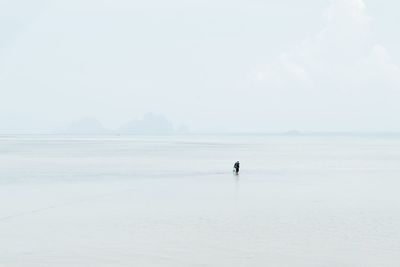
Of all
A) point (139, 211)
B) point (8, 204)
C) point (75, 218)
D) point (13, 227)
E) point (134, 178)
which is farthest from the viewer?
point (134, 178)

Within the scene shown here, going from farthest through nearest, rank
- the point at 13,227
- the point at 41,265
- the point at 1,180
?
the point at 1,180 → the point at 13,227 → the point at 41,265

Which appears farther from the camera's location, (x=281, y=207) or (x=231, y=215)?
(x=281, y=207)

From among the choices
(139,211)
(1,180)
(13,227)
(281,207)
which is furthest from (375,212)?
(1,180)

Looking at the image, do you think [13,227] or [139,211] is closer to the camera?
[13,227]

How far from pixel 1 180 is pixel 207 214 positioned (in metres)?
28.1

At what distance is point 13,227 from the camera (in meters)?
30.2

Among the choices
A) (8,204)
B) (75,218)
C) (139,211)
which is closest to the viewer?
(75,218)

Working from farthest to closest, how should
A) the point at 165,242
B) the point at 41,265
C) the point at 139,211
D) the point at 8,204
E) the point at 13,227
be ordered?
1. the point at 8,204
2. the point at 139,211
3. the point at 13,227
4. the point at 165,242
5. the point at 41,265

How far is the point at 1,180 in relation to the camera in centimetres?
5597

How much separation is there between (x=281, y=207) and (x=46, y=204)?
14858 mm

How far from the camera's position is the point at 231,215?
3434cm

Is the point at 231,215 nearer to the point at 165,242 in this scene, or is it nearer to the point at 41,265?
the point at 165,242

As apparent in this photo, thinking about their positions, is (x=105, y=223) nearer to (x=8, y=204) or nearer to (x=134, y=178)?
(x=8, y=204)

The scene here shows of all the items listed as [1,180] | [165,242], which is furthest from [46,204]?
[1,180]
